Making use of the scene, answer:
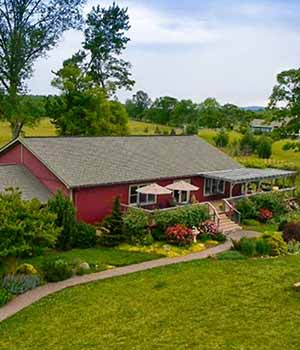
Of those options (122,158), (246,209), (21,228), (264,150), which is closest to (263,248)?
(246,209)

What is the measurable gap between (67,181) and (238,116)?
8494cm

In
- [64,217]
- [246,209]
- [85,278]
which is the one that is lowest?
[85,278]

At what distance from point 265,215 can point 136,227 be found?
9.92 metres

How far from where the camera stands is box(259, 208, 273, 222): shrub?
97.8 feet

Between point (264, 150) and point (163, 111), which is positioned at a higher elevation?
point (163, 111)

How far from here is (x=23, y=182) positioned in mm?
25969

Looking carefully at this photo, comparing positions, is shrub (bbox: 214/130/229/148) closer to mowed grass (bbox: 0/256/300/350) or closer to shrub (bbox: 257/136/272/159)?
shrub (bbox: 257/136/272/159)

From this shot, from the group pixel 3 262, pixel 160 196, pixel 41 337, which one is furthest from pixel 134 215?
pixel 41 337

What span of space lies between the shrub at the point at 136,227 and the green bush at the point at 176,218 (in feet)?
2.07

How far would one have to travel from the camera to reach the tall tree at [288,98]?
43.1 meters

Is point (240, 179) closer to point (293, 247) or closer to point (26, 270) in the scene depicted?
point (293, 247)

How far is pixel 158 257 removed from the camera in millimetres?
22109

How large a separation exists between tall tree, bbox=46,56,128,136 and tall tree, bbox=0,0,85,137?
549cm

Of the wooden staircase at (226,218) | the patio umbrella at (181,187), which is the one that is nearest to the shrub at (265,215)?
the wooden staircase at (226,218)
